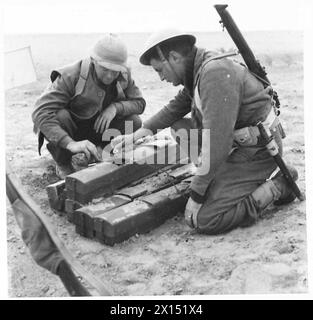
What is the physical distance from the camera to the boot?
15.1 ft

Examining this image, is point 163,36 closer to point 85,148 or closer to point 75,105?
point 85,148

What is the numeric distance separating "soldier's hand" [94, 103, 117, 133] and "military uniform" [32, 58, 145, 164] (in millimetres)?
53

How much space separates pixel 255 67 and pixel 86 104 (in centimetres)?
181

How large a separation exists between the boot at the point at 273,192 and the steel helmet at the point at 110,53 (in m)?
1.80

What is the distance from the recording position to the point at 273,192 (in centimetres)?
464

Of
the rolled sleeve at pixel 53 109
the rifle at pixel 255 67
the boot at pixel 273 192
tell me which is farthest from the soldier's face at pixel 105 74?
the boot at pixel 273 192

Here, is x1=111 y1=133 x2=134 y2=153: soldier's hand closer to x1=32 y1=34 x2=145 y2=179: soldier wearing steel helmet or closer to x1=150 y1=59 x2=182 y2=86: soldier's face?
x1=32 y1=34 x2=145 y2=179: soldier wearing steel helmet

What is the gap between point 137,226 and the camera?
4492 mm

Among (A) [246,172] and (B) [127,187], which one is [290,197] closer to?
(A) [246,172]

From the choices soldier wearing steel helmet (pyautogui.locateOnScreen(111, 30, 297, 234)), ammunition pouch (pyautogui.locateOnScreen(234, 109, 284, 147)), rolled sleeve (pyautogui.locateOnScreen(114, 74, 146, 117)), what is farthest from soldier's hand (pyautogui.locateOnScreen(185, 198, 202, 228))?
rolled sleeve (pyautogui.locateOnScreen(114, 74, 146, 117))

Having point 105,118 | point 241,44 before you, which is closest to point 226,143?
point 241,44

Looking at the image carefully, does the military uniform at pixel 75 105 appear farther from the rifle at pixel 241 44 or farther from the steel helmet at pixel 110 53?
the rifle at pixel 241 44

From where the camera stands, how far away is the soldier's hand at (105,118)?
557cm
